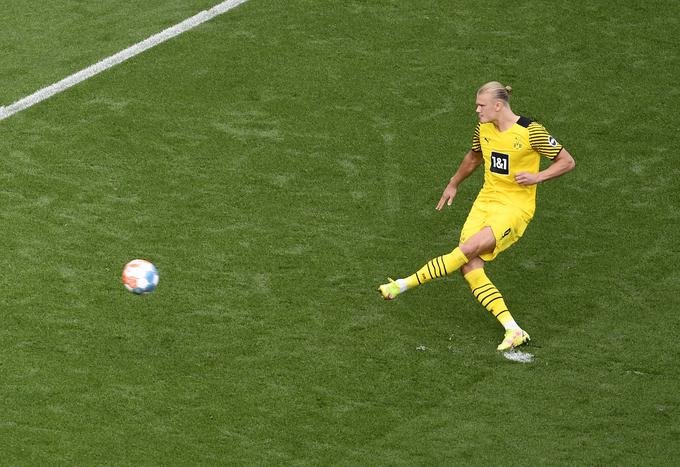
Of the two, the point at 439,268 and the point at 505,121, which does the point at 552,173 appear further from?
the point at 439,268

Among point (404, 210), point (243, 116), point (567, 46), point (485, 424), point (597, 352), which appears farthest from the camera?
point (567, 46)

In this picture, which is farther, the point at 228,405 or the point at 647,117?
the point at 647,117

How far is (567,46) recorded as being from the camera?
15148 mm

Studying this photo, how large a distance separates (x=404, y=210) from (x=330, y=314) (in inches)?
73.2

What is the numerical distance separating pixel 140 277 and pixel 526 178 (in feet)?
9.19

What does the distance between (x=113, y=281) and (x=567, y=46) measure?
19.9ft

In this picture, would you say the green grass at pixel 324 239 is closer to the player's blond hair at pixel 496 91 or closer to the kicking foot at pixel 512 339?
the kicking foot at pixel 512 339

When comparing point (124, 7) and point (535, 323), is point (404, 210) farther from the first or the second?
point (124, 7)

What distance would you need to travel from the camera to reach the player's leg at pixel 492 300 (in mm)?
10516

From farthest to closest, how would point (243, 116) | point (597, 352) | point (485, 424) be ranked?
point (243, 116), point (597, 352), point (485, 424)

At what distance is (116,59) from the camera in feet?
48.8

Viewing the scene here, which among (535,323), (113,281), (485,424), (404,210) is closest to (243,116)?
(404,210)

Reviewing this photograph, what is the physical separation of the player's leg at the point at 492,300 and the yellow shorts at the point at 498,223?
12 centimetres

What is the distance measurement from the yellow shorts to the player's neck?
567 mm
